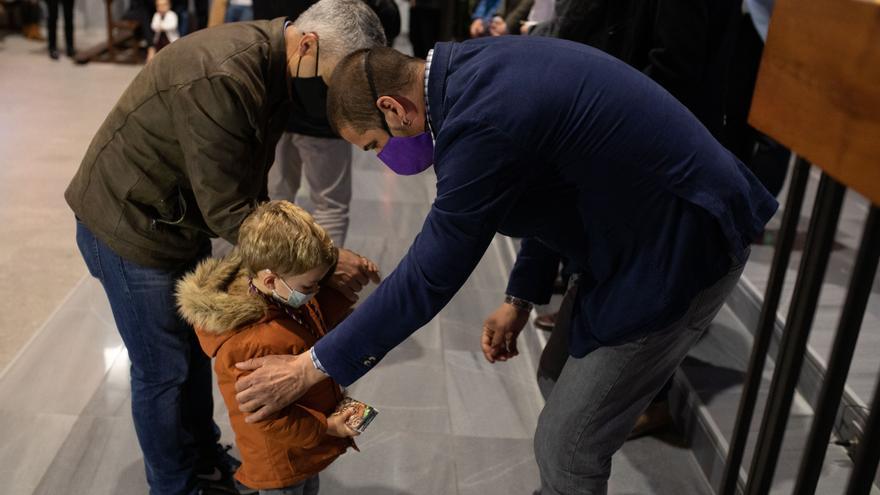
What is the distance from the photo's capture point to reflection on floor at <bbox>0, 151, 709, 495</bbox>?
2664 millimetres

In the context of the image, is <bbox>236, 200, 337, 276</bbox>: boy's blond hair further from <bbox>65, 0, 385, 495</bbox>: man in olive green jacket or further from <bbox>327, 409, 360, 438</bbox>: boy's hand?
<bbox>327, 409, 360, 438</bbox>: boy's hand

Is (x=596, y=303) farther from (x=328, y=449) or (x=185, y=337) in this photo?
(x=185, y=337)

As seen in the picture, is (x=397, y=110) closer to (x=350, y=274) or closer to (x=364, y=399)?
(x=350, y=274)

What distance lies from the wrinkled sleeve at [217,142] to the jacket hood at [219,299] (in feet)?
0.36

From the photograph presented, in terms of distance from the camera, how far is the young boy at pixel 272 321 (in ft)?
A: 5.92

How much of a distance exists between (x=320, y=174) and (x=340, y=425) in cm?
171

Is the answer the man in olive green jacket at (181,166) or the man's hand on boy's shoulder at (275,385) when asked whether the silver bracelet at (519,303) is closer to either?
the man in olive green jacket at (181,166)

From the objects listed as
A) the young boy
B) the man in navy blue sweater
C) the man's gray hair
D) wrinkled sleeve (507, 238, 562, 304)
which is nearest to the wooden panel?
the man in navy blue sweater

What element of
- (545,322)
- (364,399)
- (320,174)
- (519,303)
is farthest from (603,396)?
(320,174)

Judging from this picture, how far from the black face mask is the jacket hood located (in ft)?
1.34

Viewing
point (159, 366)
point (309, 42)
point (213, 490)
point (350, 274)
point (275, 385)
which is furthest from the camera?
point (213, 490)

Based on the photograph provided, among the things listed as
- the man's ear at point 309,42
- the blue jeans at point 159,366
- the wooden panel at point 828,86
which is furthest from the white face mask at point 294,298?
the wooden panel at point 828,86

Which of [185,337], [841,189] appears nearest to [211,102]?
[185,337]

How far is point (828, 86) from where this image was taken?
1.30 metres
